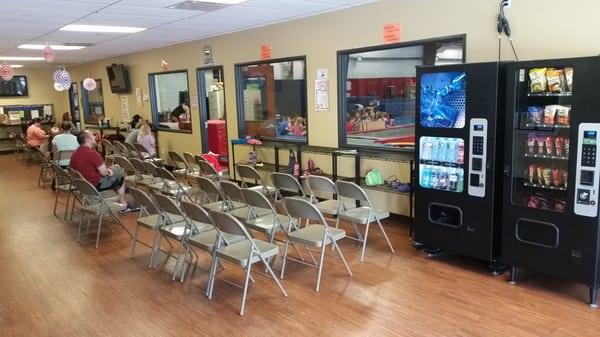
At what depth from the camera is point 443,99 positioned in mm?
4281

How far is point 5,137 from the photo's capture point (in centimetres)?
1495

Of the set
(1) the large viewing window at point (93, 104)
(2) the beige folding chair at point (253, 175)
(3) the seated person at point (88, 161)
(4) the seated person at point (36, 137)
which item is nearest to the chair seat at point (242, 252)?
(2) the beige folding chair at point (253, 175)

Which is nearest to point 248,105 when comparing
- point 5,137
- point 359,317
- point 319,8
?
point 319,8

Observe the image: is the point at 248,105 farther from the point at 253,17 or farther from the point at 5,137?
the point at 5,137

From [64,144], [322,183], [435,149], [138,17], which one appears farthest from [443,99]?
[64,144]

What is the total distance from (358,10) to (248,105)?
3.09m

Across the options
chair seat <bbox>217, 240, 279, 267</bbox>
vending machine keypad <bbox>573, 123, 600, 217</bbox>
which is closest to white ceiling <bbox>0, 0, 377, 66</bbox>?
chair seat <bbox>217, 240, 279, 267</bbox>

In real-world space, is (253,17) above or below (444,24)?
above

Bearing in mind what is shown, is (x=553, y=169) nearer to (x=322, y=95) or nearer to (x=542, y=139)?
(x=542, y=139)

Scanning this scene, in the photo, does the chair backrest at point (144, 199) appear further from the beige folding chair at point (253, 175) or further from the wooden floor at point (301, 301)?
the beige folding chair at point (253, 175)

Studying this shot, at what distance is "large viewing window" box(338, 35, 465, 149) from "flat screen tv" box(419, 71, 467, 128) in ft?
3.88

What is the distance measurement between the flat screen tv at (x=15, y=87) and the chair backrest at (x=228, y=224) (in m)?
14.3

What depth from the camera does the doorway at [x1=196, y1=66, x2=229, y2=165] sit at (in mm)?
8703

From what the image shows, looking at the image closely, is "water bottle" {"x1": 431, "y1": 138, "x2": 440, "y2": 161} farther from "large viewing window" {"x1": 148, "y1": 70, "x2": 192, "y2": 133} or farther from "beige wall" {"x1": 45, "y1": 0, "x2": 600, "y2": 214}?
"large viewing window" {"x1": 148, "y1": 70, "x2": 192, "y2": 133}
